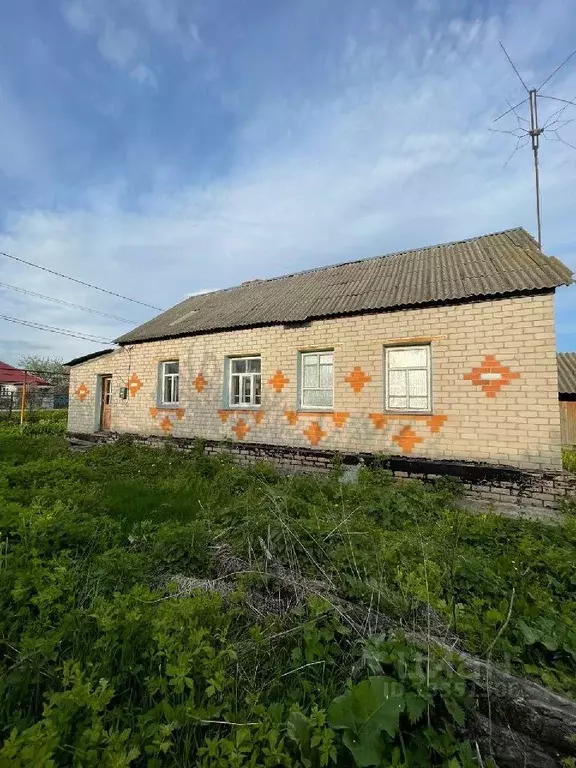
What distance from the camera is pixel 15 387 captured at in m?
24.0

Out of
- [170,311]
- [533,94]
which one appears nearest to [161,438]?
[170,311]

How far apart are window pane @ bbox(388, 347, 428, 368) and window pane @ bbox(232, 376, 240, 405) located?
395cm

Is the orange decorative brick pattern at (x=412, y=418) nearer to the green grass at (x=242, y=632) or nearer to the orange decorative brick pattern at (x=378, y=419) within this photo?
the orange decorative brick pattern at (x=378, y=419)

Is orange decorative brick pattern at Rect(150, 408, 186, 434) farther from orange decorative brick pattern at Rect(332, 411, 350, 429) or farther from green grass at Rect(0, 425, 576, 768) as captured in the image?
green grass at Rect(0, 425, 576, 768)

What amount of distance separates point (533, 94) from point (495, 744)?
37.0 feet

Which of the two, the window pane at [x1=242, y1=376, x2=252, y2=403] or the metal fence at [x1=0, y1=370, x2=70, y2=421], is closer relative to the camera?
the window pane at [x1=242, y1=376, x2=252, y2=403]

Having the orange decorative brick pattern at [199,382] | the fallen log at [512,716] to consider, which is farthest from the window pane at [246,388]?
the fallen log at [512,716]

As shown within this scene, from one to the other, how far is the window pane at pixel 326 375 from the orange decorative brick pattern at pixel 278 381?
0.80m

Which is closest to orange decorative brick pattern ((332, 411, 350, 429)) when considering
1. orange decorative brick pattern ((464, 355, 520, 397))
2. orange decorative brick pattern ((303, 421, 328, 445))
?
orange decorative brick pattern ((303, 421, 328, 445))

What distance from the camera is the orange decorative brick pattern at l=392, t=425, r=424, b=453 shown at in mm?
6883

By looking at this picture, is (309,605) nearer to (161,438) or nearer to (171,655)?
(171,655)

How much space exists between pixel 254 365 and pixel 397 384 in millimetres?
3626

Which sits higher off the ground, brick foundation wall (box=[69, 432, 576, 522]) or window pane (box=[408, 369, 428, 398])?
window pane (box=[408, 369, 428, 398])

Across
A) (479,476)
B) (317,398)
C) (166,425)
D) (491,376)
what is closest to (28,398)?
(166,425)
